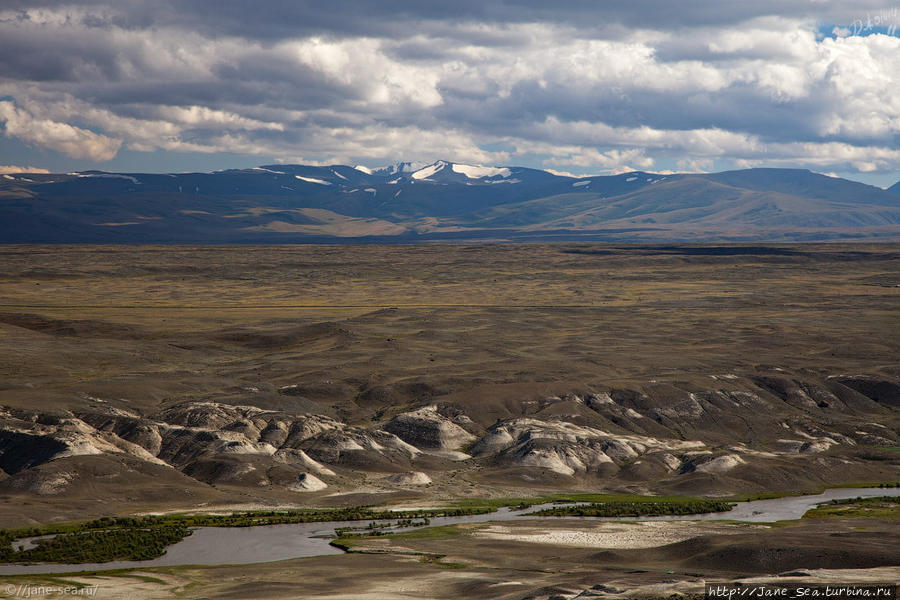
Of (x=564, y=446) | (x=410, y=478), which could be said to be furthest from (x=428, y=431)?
(x=564, y=446)

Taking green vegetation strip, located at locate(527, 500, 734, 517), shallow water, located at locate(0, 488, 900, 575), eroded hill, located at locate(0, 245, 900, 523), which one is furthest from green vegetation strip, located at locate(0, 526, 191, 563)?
green vegetation strip, located at locate(527, 500, 734, 517)

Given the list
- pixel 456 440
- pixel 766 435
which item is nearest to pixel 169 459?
pixel 456 440

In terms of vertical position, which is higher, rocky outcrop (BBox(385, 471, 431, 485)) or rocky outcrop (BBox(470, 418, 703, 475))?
rocky outcrop (BBox(470, 418, 703, 475))

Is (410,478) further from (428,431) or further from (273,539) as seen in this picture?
(273,539)

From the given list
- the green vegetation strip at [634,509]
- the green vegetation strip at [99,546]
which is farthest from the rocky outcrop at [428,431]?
the green vegetation strip at [99,546]

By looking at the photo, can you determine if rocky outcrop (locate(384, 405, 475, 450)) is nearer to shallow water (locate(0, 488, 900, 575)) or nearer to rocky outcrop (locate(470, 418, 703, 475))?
rocky outcrop (locate(470, 418, 703, 475))

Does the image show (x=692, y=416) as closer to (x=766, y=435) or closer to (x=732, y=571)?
(x=766, y=435)
